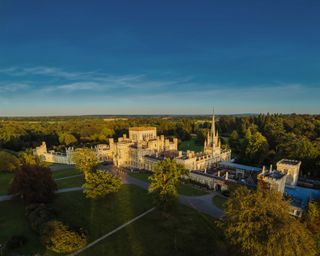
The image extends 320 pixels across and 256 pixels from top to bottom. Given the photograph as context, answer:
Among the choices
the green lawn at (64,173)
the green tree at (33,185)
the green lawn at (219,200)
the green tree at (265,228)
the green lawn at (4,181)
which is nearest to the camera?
the green tree at (265,228)

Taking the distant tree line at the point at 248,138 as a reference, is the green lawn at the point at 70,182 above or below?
below

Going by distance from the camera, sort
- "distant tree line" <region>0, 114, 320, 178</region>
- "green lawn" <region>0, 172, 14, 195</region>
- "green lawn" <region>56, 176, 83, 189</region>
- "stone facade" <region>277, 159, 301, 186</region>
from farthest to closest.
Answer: "distant tree line" <region>0, 114, 320, 178</region>, "green lawn" <region>56, 176, 83, 189</region>, "green lawn" <region>0, 172, 14, 195</region>, "stone facade" <region>277, 159, 301, 186</region>

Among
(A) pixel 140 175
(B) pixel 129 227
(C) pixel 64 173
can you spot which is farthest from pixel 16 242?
(C) pixel 64 173

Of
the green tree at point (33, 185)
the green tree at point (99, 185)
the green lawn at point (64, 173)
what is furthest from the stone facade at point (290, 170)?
the green lawn at point (64, 173)

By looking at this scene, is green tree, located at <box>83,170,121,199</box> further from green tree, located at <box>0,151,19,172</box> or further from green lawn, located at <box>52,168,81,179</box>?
green tree, located at <box>0,151,19,172</box>

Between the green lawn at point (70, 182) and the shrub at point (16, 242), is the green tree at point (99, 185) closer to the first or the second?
the shrub at point (16, 242)

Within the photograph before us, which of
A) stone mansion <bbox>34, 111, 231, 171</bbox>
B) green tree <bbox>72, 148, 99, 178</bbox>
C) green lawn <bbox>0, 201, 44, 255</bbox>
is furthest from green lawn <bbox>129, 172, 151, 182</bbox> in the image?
green lawn <bbox>0, 201, 44, 255</bbox>
